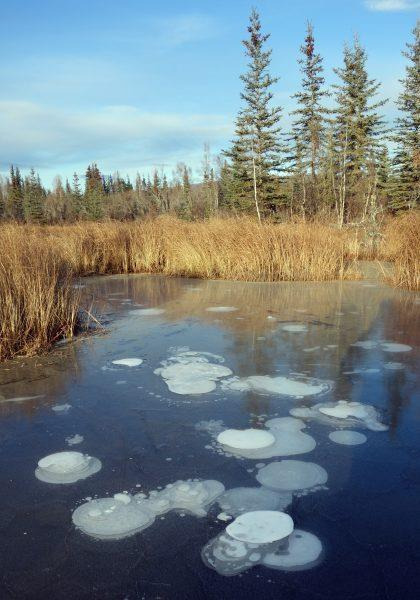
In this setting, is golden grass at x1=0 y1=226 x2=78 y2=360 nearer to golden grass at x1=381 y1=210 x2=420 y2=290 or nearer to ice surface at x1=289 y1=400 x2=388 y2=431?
ice surface at x1=289 y1=400 x2=388 y2=431

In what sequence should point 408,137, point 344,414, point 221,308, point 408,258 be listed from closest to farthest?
point 344,414 → point 221,308 → point 408,258 → point 408,137

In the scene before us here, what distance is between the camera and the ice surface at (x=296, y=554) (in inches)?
64.3

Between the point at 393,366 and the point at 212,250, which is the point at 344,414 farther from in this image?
the point at 212,250

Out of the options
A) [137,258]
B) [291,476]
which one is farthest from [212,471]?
[137,258]

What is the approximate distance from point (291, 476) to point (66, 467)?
1159 millimetres

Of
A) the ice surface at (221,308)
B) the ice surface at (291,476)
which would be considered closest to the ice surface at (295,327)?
the ice surface at (221,308)

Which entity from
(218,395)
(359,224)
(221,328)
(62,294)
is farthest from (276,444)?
(359,224)

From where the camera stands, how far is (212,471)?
226 centimetres

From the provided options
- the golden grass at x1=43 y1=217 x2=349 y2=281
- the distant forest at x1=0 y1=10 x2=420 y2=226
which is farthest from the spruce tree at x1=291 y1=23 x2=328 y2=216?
the golden grass at x1=43 y1=217 x2=349 y2=281

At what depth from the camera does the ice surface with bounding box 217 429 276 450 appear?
2521 millimetres

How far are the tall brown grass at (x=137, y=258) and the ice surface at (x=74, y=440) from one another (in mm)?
1900

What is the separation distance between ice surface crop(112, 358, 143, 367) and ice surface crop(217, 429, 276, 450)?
153cm

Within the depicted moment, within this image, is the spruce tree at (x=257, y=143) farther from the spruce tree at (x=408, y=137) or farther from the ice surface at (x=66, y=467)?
the ice surface at (x=66, y=467)

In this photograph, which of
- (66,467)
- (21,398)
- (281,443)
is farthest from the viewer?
(21,398)
